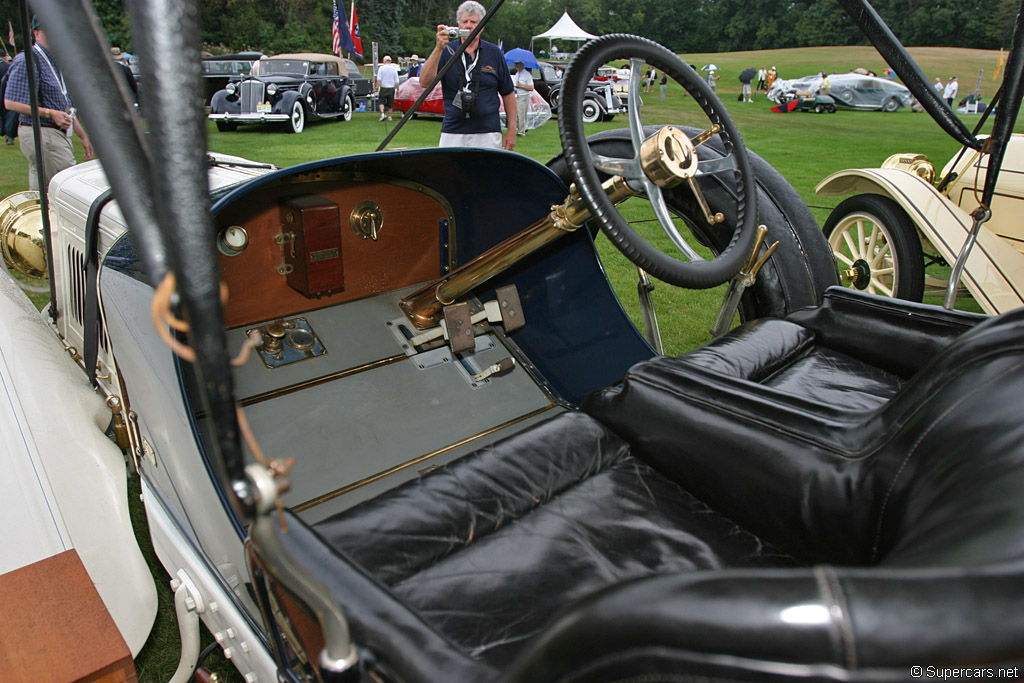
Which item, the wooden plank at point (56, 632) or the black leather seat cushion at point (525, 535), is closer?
the wooden plank at point (56, 632)

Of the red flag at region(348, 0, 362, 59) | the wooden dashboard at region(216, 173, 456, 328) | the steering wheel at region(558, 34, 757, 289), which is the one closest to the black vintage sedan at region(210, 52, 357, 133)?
the red flag at region(348, 0, 362, 59)

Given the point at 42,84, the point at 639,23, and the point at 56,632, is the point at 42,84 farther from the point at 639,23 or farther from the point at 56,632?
the point at 639,23

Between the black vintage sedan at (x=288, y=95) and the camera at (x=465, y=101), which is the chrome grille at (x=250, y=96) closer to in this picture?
the black vintage sedan at (x=288, y=95)

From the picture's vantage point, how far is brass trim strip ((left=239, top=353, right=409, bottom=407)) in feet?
6.44

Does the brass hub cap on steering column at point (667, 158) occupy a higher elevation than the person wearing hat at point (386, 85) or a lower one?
lower

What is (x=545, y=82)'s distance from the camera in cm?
1548

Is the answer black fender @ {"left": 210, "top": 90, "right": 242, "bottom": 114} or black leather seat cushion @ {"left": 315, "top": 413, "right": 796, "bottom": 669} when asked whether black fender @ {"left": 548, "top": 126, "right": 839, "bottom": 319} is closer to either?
black leather seat cushion @ {"left": 315, "top": 413, "right": 796, "bottom": 669}

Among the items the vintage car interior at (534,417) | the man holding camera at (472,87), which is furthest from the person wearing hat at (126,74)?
the man holding camera at (472,87)

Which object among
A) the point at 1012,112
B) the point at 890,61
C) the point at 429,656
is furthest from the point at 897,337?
the point at 429,656

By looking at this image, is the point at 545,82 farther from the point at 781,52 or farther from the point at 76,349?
the point at 781,52

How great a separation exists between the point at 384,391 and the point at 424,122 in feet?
42.2

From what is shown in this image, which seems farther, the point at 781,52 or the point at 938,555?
the point at 781,52

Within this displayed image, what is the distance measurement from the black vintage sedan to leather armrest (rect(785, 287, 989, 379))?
1105cm

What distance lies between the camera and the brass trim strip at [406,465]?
183 cm
